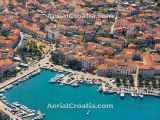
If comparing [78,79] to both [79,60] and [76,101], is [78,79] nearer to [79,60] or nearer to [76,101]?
[79,60]

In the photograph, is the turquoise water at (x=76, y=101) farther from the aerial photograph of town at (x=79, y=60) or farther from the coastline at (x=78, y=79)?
the coastline at (x=78, y=79)

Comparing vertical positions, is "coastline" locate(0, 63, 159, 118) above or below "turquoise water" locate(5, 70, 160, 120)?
above

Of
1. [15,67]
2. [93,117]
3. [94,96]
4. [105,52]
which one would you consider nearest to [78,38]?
[105,52]

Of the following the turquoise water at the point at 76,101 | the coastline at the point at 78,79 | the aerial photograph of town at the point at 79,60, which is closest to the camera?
the turquoise water at the point at 76,101

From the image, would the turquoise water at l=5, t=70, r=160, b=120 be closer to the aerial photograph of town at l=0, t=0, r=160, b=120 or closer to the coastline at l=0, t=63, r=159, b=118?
the aerial photograph of town at l=0, t=0, r=160, b=120

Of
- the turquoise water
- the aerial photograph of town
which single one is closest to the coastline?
the aerial photograph of town

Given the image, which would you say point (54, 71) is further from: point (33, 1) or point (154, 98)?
point (33, 1)

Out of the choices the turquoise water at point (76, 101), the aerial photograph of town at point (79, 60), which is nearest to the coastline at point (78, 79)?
the aerial photograph of town at point (79, 60)

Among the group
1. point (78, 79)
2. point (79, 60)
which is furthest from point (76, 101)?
point (79, 60)

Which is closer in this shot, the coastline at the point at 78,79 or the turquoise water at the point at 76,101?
the turquoise water at the point at 76,101
